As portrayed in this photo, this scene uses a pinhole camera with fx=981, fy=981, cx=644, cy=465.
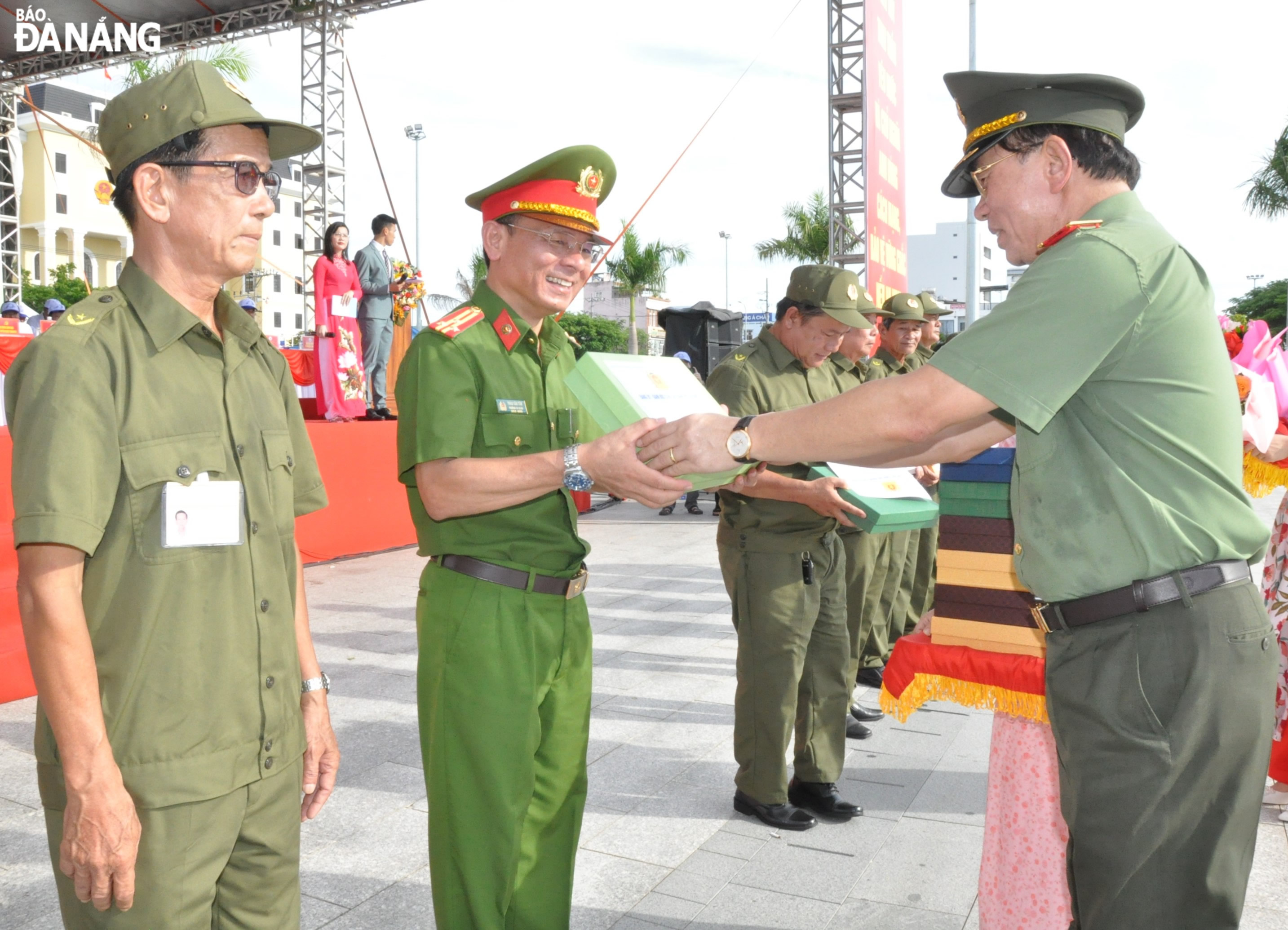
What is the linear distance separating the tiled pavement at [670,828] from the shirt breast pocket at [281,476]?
1.58 m

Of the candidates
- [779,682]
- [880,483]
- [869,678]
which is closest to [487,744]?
[779,682]

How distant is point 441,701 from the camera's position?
7.47ft

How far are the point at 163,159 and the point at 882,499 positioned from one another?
2.58 m

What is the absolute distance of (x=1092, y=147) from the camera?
1.89 m

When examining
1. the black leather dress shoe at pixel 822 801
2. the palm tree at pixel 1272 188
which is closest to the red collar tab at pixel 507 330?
the black leather dress shoe at pixel 822 801

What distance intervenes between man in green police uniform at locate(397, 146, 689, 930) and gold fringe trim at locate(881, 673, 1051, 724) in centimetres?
101

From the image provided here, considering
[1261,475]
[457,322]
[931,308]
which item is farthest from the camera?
[931,308]

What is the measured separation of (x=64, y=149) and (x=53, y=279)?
15.4 meters

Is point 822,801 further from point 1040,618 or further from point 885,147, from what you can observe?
point 885,147

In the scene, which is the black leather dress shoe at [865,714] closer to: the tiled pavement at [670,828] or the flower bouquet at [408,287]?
the tiled pavement at [670,828]

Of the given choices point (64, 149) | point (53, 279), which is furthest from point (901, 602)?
point (64, 149)

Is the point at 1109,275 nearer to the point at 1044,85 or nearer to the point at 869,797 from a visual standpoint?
the point at 1044,85

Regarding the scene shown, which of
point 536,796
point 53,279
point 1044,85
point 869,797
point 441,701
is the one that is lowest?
point 869,797

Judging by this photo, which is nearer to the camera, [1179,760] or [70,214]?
[1179,760]
